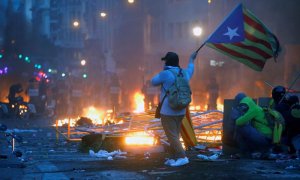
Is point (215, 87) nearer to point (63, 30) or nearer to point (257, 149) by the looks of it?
point (257, 149)

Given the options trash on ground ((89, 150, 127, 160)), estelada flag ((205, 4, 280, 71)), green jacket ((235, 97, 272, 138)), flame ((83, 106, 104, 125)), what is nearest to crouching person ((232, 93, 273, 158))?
green jacket ((235, 97, 272, 138))

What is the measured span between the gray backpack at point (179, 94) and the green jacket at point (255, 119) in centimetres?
119

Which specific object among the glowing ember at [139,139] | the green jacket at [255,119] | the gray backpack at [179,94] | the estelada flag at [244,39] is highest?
the estelada flag at [244,39]

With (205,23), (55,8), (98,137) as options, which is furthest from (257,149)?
(55,8)

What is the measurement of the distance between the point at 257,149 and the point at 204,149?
1.67 m

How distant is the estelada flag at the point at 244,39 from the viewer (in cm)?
1059

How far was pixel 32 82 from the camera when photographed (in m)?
28.1

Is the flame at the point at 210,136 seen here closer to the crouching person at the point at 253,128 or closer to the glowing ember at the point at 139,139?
the glowing ember at the point at 139,139

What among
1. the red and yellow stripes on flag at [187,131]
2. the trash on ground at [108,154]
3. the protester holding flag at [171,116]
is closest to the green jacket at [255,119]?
the red and yellow stripes on flag at [187,131]

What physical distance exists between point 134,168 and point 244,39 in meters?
3.61

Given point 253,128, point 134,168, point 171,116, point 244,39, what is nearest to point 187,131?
point 253,128

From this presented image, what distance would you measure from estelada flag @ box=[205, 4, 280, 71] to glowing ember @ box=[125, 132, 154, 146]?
244 centimetres

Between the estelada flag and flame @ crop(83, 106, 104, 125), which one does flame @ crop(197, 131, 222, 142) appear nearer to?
the estelada flag

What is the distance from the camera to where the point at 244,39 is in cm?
1077
